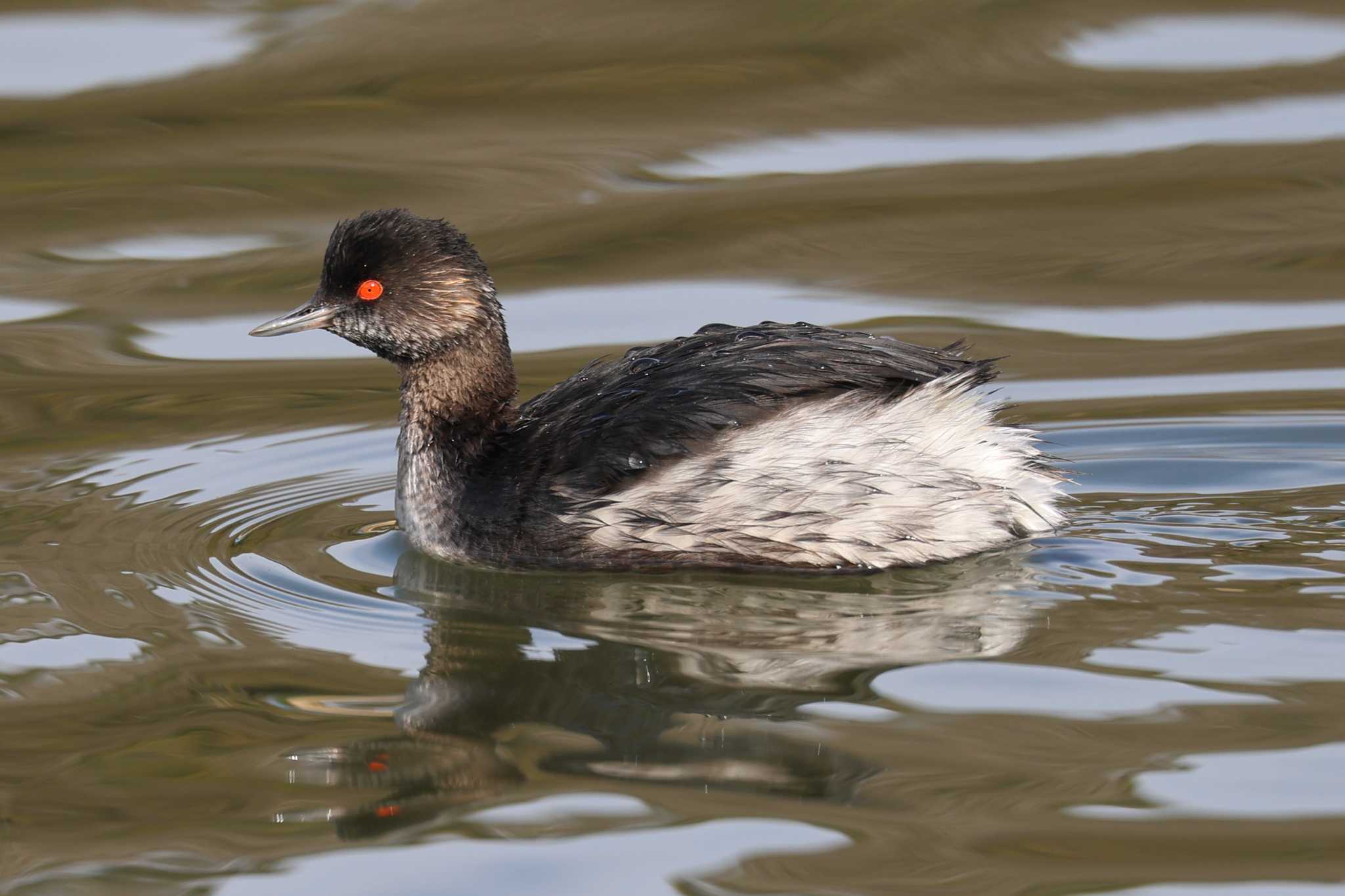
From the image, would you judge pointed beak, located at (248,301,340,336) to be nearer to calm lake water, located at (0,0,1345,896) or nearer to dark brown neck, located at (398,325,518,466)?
dark brown neck, located at (398,325,518,466)

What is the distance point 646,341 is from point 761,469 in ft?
8.97

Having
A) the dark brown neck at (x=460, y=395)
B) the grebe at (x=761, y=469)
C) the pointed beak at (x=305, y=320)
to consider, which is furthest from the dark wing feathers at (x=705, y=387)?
the pointed beak at (x=305, y=320)

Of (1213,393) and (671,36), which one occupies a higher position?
(671,36)

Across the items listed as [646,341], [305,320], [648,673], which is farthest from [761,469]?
[646,341]

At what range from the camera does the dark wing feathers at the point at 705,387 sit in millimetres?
6336

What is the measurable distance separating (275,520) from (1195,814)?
12.7 feet

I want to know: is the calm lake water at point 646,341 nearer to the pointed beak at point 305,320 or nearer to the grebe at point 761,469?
the grebe at point 761,469

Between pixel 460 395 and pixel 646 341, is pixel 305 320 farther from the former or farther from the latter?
pixel 646 341

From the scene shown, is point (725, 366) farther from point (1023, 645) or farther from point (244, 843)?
point (244, 843)

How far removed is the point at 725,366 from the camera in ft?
21.1

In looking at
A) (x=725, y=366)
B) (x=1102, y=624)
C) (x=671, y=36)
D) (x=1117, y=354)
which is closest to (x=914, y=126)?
(x=671, y=36)

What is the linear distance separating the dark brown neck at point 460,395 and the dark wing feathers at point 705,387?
337 millimetres

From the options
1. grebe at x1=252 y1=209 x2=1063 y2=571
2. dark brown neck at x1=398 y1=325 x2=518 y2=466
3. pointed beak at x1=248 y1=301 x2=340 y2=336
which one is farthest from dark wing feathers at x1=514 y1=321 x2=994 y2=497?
pointed beak at x1=248 y1=301 x2=340 y2=336

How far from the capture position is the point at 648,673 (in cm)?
567
